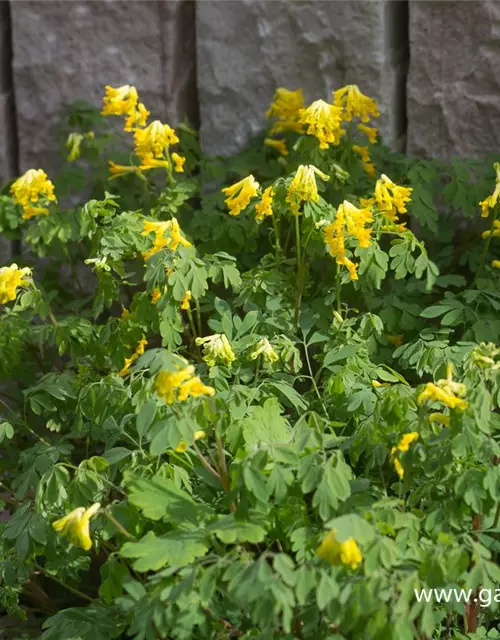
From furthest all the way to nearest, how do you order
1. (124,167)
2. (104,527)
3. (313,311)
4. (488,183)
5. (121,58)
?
(121,58)
(124,167)
(488,183)
(313,311)
(104,527)

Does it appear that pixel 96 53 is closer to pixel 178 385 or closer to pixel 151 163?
pixel 151 163

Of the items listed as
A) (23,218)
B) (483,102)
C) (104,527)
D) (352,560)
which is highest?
(483,102)

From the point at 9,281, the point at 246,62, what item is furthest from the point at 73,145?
the point at 9,281

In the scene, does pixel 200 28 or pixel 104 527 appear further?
pixel 200 28

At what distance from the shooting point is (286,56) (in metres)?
2.59

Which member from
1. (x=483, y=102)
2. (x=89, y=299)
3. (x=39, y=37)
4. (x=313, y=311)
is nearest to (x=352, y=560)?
(x=313, y=311)

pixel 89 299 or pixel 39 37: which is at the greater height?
pixel 39 37

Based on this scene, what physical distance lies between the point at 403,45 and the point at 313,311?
3.00 feet

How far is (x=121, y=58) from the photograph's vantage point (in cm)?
269

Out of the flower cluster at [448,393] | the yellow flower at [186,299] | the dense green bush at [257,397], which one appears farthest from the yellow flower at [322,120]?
the flower cluster at [448,393]

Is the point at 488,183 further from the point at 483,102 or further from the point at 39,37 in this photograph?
the point at 39,37

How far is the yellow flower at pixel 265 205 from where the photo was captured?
2037mm

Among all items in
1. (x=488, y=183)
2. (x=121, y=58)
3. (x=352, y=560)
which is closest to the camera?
(x=352, y=560)

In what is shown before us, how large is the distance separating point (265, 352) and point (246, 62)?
1.10m
